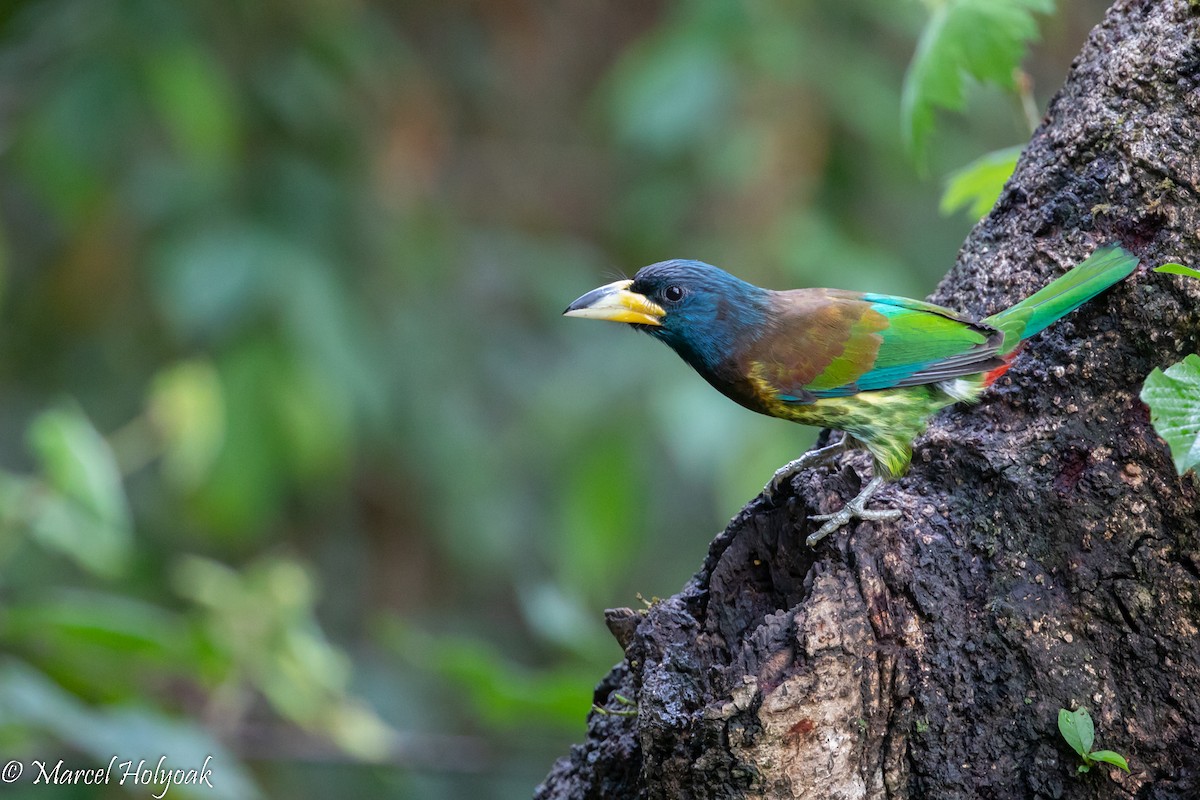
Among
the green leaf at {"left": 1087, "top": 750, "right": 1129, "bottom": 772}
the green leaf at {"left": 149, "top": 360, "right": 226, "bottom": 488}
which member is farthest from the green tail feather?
the green leaf at {"left": 149, "top": 360, "right": 226, "bottom": 488}

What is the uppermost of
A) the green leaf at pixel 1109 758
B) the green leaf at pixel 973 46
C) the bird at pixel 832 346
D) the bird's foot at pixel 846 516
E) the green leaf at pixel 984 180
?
the green leaf at pixel 973 46

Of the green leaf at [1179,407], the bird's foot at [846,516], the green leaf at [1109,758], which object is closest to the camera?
the green leaf at [1179,407]

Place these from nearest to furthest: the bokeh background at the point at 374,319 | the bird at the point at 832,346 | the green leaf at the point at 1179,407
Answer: the green leaf at the point at 1179,407
the bird at the point at 832,346
the bokeh background at the point at 374,319

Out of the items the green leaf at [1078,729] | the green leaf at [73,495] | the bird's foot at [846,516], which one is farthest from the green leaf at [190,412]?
the green leaf at [1078,729]

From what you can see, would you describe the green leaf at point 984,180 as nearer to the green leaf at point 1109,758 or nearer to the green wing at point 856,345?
the green wing at point 856,345

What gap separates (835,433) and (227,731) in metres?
2.35

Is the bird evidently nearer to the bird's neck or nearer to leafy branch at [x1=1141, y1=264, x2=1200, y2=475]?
the bird's neck

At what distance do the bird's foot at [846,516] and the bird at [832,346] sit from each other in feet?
0.38

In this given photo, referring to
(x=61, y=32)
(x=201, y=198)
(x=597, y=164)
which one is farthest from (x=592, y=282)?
(x=61, y=32)

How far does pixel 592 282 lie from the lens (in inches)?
282

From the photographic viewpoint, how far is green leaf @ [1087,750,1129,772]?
1.96 meters

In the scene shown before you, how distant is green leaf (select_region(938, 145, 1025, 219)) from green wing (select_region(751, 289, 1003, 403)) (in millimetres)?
321

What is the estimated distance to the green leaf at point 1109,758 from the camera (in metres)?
1.96

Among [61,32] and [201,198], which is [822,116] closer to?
[201,198]
